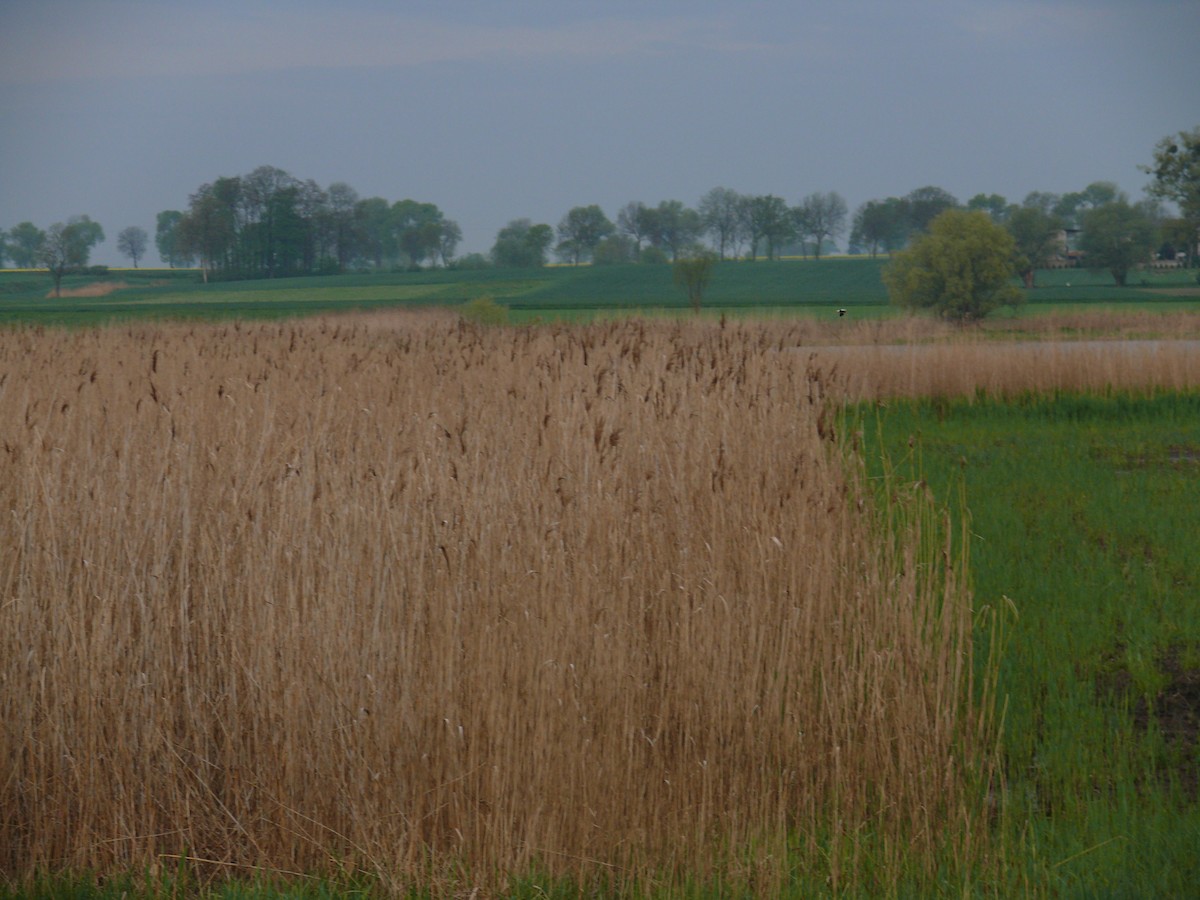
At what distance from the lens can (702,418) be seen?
19.5ft

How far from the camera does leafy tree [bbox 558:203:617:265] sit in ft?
358

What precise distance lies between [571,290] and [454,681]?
7389 centimetres

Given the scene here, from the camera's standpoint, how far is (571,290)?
76.9 metres

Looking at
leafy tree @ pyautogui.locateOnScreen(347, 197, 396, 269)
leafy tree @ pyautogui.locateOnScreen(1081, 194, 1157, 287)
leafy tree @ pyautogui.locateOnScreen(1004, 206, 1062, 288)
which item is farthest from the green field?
leafy tree @ pyautogui.locateOnScreen(347, 197, 396, 269)

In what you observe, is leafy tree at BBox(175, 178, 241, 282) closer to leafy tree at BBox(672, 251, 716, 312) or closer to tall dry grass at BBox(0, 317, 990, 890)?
leafy tree at BBox(672, 251, 716, 312)

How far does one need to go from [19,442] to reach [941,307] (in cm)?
4140

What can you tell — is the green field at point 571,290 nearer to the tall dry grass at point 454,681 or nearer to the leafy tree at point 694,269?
the leafy tree at point 694,269

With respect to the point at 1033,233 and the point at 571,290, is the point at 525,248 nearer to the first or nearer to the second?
the point at 571,290

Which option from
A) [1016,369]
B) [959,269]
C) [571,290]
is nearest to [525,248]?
[571,290]

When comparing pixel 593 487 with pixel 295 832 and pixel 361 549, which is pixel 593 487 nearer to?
pixel 361 549

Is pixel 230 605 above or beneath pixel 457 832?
above

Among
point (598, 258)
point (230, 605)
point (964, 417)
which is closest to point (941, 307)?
point (964, 417)

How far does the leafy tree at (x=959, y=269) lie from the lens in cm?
4203

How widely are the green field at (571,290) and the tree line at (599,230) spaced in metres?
2.57
